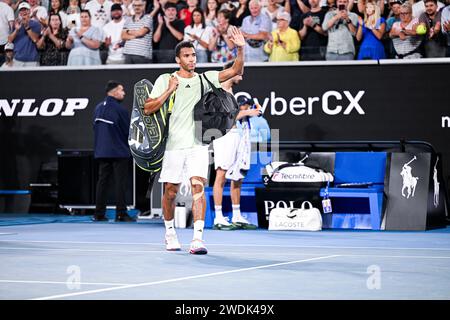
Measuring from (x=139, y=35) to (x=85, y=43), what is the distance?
1.28 m

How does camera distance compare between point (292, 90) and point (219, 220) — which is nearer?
point (219, 220)

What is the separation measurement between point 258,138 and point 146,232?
9.34 feet

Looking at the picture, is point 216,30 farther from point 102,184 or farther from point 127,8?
point 102,184

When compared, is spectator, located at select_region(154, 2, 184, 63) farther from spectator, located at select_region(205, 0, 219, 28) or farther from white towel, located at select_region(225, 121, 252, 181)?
white towel, located at select_region(225, 121, 252, 181)

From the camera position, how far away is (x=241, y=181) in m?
14.0

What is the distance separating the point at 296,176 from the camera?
1420 centimetres

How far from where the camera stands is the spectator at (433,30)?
1609cm

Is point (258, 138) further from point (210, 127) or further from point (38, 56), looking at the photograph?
point (38, 56)

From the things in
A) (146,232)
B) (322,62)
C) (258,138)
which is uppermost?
(322,62)

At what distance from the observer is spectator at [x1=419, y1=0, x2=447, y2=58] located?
16.1 metres

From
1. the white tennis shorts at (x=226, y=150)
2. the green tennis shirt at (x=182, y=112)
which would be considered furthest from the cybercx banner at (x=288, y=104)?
the green tennis shirt at (x=182, y=112)

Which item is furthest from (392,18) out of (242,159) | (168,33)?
(242,159)
